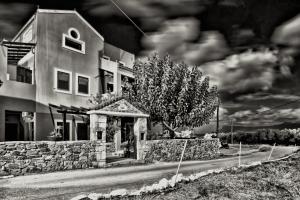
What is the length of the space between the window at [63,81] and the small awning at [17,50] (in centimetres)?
207

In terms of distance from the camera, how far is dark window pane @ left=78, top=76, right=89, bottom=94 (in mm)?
18828

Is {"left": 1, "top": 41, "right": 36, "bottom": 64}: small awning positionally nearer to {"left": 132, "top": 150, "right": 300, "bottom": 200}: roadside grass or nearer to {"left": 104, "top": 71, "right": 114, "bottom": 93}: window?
{"left": 104, "top": 71, "right": 114, "bottom": 93}: window

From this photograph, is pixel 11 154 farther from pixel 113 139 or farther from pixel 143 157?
pixel 113 139

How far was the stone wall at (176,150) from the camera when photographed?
1508 centimetres

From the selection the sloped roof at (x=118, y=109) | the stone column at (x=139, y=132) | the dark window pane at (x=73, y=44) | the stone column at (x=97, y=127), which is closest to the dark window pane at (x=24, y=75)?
the dark window pane at (x=73, y=44)

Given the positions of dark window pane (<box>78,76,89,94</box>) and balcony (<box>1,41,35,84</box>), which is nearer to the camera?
balcony (<box>1,41,35,84</box>)

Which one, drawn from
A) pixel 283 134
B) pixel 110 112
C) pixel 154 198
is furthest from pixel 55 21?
pixel 283 134

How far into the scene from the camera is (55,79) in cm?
1697

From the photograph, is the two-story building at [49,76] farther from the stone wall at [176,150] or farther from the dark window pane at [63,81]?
the stone wall at [176,150]

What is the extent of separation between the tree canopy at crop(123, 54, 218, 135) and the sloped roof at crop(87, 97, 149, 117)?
3.09m

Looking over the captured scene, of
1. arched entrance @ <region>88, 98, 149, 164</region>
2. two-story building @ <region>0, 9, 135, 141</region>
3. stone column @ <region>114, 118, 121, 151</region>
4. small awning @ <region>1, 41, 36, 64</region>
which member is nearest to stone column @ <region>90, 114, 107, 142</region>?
arched entrance @ <region>88, 98, 149, 164</region>

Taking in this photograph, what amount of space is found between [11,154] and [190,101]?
39.8ft

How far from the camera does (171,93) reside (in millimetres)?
18641

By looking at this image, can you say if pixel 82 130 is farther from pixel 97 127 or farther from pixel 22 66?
pixel 97 127
